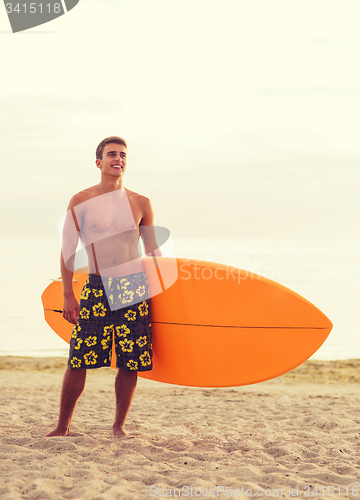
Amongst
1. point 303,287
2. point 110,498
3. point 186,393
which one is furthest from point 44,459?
point 303,287

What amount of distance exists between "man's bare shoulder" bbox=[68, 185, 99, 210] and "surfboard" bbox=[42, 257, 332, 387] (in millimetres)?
585

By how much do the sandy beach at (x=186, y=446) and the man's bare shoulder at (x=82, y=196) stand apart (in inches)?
58.7

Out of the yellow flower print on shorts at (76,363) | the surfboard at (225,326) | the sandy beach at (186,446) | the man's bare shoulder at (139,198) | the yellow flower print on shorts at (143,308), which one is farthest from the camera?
the surfboard at (225,326)

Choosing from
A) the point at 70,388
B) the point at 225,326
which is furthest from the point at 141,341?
the point at 225,326

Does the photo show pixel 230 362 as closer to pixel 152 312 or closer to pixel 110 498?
pixel 152 312

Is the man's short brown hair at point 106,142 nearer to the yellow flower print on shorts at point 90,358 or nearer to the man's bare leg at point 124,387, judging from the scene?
the yellow flower print on shorts at point 90,358

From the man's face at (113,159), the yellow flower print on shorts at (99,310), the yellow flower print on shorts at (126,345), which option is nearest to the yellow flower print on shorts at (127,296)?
the yellow flower print on shorts at (99,310)

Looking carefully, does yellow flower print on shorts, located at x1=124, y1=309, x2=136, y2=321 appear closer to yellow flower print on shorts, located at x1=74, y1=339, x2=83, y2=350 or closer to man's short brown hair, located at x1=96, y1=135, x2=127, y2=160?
yellow flower print on shorts, located at x1=74, y1=339, x2=83, y2=350

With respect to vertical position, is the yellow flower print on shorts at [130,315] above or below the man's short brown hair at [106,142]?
below

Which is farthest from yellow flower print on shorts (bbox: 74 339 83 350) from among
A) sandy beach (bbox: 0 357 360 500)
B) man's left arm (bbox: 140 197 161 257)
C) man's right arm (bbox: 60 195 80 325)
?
man's left arm (bbox: 140 197 161 257)

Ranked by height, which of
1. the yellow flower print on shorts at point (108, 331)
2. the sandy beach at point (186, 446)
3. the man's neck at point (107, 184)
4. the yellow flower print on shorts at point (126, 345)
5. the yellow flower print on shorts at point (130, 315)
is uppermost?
the man's neck at point (107, 184)

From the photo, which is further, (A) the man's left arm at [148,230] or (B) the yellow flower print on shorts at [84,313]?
(A) the man's left arm at [148,230]

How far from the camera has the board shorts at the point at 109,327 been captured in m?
2.83

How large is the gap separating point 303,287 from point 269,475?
1755 cm
